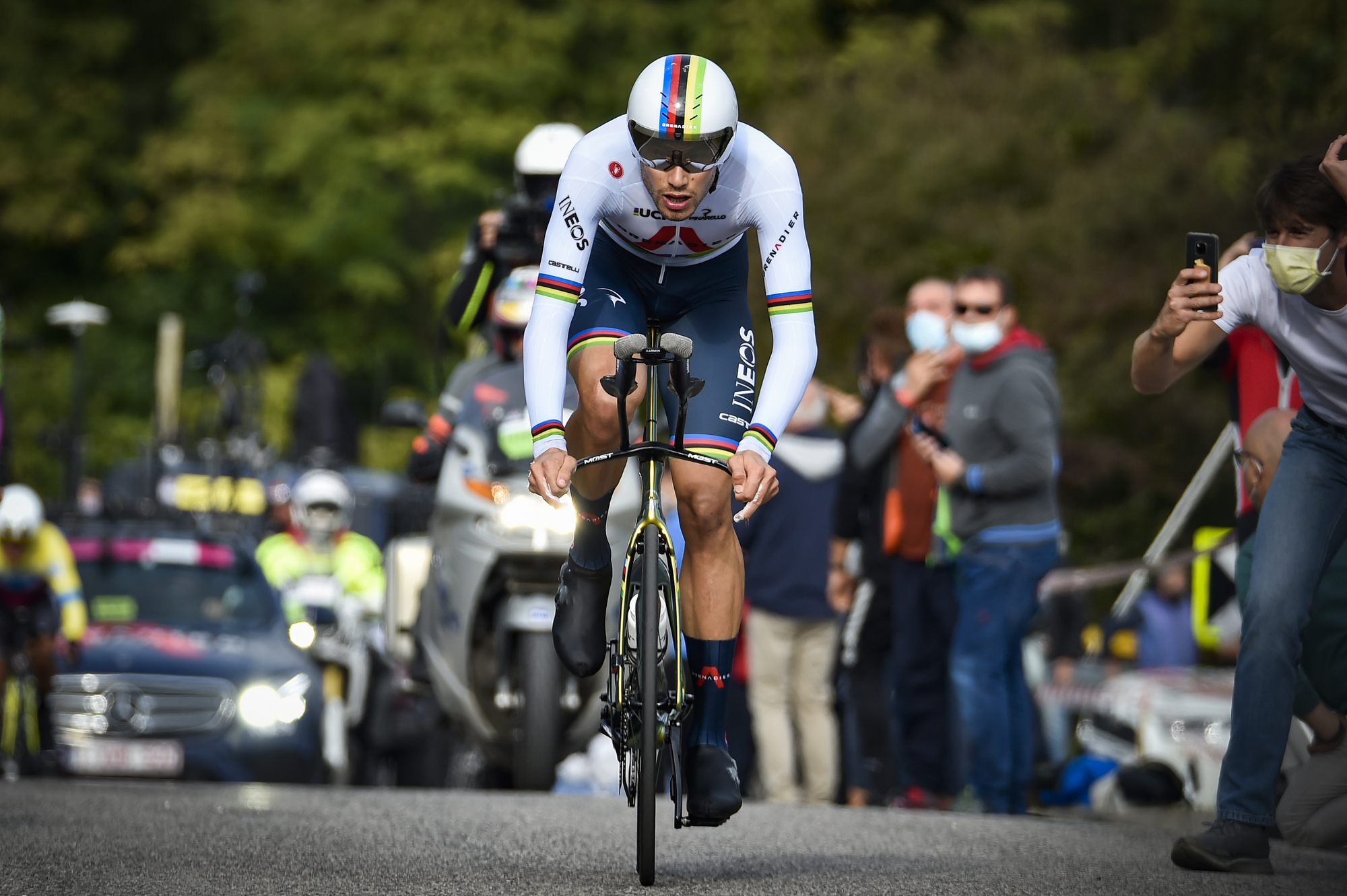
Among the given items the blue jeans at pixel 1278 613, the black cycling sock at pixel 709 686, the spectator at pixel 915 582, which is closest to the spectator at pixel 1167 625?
the spectator at pixel 915 582

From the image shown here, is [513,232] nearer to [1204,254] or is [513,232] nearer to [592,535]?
[592,535]

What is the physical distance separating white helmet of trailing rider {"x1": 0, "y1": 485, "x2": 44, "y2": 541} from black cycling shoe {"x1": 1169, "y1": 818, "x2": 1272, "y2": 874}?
8598 mm

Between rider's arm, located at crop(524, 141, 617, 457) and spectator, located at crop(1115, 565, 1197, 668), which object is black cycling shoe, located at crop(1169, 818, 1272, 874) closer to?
rider's arm, located at crop(524, 141, 617, 457)

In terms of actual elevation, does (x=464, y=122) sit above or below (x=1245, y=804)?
above

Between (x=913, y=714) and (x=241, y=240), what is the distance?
87.9ft

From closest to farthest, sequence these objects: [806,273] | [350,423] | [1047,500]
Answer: [806,273]
[1047,500]
[350,423]

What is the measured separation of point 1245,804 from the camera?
6.71m

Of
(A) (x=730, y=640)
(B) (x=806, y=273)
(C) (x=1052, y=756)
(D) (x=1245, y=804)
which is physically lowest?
(C) (x=1052, y=756)

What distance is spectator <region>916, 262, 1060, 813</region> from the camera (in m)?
9.91

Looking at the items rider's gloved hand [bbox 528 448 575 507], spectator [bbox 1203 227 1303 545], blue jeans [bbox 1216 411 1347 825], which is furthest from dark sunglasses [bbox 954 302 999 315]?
rider's gloved hand [bbox 528 448 575 507]

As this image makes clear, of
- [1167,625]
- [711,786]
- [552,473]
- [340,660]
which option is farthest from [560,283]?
[1167,625]

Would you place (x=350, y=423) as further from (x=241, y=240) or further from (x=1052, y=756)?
(x=1052, y=756)

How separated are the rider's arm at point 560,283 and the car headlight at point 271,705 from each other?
6.53m

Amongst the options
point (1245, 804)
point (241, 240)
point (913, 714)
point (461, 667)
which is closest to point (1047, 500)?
point (913, 714)
